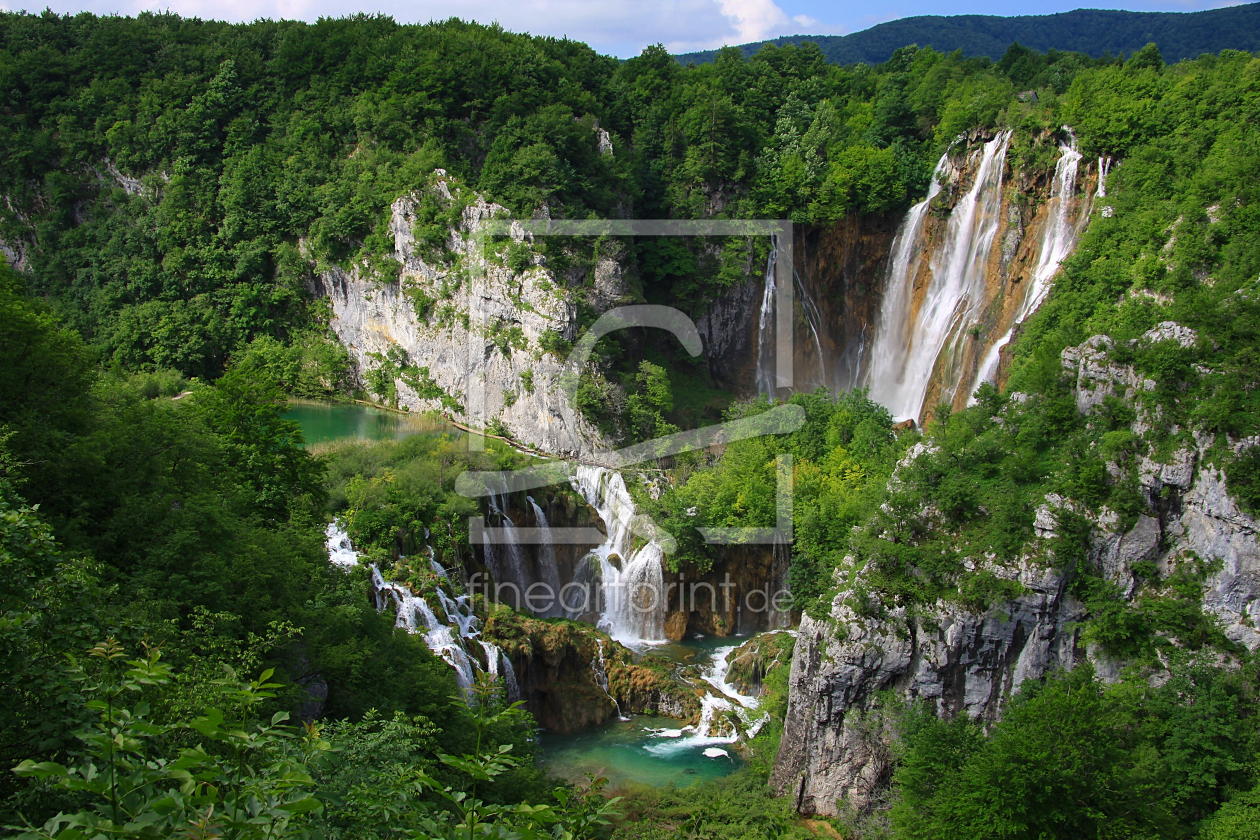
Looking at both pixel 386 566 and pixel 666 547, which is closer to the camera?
pixel 386 566

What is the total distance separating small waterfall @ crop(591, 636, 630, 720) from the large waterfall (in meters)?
17.1

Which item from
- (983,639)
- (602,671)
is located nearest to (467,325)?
(602,671)

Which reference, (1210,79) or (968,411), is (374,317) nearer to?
(968,411)

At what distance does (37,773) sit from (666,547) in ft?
89.8

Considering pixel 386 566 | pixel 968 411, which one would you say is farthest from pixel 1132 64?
pixel 386 566

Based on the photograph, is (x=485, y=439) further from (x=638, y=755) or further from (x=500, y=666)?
(x=638, y=755)

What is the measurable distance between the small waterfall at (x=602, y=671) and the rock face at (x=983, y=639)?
5.43m

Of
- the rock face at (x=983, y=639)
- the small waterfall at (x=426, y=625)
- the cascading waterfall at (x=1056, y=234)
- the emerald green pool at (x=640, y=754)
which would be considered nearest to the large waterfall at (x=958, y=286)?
the cascading waterfall at (x=1056, y=234)

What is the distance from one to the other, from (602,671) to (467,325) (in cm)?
2202

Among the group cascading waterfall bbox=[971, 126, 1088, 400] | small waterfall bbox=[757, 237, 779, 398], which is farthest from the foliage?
small waterfall bbox=[757, 237, 779, 398]

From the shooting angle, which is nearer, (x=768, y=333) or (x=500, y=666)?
(x=500, y=666)

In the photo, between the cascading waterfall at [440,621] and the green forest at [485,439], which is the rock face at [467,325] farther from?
the cascading waterfall at [440,621]

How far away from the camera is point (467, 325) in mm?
42562

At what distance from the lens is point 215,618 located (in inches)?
472
